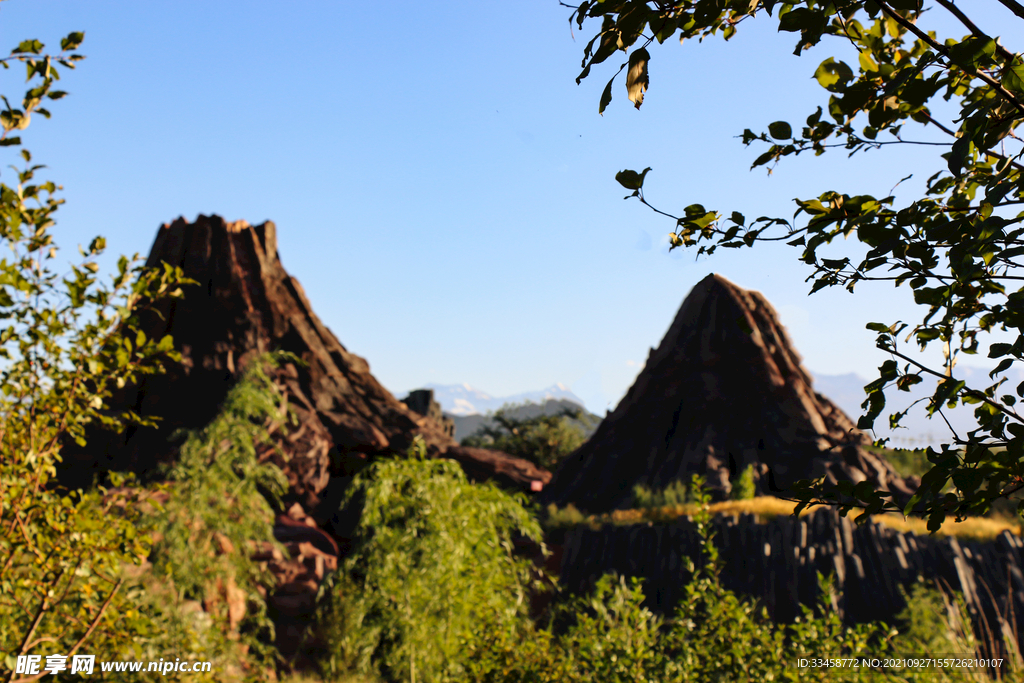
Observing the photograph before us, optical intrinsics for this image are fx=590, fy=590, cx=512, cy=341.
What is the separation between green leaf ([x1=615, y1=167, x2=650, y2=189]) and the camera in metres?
1.34

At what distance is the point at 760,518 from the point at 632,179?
1137 centimetres

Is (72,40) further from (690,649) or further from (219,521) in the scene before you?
(219,521)

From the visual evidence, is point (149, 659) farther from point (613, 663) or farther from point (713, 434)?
point (713, 434)

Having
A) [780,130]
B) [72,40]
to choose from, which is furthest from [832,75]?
[72,40]

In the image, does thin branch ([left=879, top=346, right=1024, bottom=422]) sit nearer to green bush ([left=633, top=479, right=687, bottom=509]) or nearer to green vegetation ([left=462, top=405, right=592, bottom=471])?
green bush ([left=633, top=479, right=687, bottom=509])

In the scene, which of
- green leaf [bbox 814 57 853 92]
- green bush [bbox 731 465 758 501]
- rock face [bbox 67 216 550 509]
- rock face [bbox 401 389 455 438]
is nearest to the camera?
green leaf [bbox 814 57 853 92]

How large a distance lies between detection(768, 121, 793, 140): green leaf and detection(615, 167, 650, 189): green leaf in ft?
1.99

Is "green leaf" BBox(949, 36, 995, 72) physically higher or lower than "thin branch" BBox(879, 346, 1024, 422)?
higher

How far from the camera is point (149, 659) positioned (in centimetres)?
377

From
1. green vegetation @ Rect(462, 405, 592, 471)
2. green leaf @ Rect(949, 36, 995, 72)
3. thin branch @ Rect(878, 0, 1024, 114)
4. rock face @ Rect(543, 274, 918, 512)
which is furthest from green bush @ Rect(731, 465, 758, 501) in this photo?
green leaf @ Rect(949, 36, 995, 72)

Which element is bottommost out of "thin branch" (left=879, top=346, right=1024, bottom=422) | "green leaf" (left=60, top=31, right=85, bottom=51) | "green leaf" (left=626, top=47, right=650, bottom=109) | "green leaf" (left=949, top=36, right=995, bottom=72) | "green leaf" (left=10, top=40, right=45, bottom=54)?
"thin branch" (left=879, top=346, right=1024, bottom=422)

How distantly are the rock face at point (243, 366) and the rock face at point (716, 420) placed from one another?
2822mm

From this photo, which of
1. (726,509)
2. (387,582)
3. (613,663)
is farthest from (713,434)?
(613,663)

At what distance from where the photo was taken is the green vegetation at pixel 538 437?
28.4m
